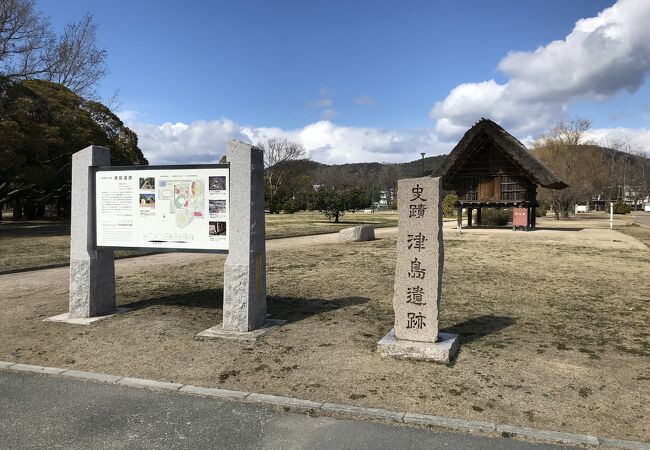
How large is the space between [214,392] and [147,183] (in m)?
3.57

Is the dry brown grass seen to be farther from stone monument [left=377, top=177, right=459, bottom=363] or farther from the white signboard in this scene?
stone monument [left=377, top=177, right=459, bottom=363]

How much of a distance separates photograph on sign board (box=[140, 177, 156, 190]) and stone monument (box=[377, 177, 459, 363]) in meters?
3.53

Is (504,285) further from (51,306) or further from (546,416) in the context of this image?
(51,306)

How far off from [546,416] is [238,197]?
4.16 metres

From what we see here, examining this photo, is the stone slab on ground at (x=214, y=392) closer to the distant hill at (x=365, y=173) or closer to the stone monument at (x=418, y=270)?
the stone monument at (x=418, y=270)

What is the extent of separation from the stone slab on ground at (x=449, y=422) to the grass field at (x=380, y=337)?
126 mm

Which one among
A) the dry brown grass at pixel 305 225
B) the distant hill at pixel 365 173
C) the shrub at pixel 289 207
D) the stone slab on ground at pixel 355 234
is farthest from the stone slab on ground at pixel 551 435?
the distant hill at pixel 365 173

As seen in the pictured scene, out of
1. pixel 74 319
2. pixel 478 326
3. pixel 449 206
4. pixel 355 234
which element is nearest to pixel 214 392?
pixel 74 319

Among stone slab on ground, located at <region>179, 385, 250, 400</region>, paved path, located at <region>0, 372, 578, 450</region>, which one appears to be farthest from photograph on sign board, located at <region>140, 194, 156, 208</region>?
stone slab on ground, located at <region>179, 385, 250, 400</region>

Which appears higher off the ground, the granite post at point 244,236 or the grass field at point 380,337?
the granite post at point 244,236

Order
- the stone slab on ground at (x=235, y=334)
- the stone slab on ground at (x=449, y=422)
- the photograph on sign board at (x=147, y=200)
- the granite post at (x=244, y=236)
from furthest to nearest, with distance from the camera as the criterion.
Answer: the photograph on sign board at (x=147, y=200), the granite post at (x=244, y=236), the stone slab on ground at (x=235, y=334), the stone slab on ground at (x=449, y=422)

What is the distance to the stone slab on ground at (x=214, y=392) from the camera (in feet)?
14.0

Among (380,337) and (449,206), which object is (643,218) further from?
(380,337)

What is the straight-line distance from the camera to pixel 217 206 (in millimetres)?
6301
